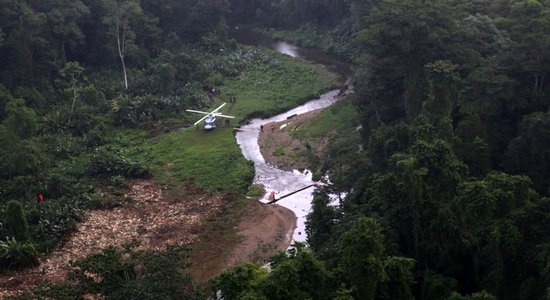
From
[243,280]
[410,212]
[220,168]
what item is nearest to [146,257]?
[243,280]

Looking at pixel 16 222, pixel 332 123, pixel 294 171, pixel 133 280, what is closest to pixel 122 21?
pixel 332 123

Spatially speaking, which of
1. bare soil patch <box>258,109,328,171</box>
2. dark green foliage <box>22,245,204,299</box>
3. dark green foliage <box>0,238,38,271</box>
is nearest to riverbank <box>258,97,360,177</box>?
bare soil patch <box>258,109,328,171</box>

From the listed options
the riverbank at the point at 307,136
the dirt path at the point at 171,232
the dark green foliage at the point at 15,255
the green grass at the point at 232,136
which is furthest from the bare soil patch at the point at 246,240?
the dark green foliage at the point at 15,255

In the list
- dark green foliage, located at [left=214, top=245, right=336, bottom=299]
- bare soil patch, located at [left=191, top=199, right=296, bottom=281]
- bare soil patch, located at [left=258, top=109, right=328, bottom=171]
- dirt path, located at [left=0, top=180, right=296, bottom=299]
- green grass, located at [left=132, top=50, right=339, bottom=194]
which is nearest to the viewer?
dark green foliage, located at [left=214, top=245, right=336, bottom=299]

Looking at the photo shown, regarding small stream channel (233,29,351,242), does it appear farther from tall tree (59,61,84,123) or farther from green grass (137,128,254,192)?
tall tree (59,61,84,123)

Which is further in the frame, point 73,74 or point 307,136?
point 73,74

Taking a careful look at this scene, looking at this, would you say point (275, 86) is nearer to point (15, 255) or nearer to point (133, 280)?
point (15, 255)

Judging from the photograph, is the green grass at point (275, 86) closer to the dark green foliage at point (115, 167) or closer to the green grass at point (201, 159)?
the green grass at point (201, 159)
